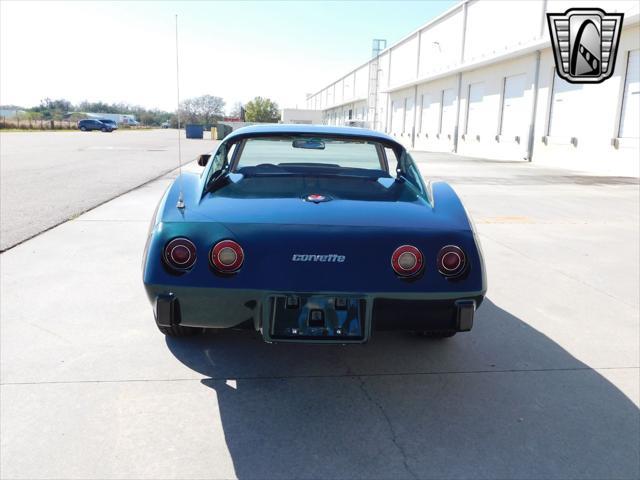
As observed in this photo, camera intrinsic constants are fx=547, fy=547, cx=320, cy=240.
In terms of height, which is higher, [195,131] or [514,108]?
[514,108]

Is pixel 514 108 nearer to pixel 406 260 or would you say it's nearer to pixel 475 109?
pixel 475 109

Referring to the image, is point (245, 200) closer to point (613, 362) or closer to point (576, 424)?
point (576, 424)

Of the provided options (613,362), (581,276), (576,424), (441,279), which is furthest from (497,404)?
(581,276)

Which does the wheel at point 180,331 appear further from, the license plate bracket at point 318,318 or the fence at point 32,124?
the fence at point 32,124

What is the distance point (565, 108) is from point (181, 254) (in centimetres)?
2205

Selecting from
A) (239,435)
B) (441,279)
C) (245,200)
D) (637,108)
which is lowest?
(239,435)

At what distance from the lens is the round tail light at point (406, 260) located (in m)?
2.64

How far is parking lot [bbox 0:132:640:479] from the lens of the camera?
2316 millimetres

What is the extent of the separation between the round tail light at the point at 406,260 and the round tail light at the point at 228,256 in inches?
29.1

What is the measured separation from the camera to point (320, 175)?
11.8 ft

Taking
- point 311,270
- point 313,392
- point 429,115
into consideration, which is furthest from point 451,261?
point 429,115

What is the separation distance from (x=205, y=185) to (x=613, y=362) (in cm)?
272

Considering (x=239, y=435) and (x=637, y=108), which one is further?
(x=637, y=108)

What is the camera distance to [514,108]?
2580cm
